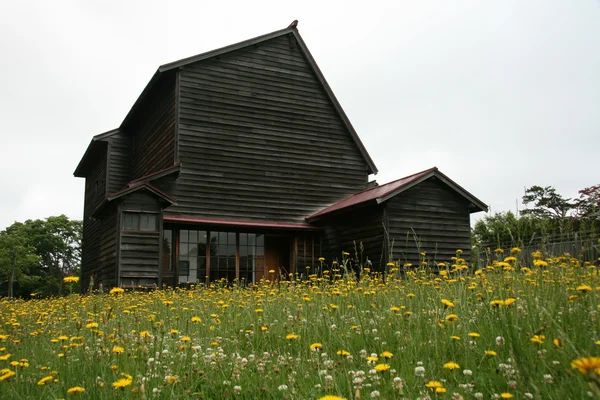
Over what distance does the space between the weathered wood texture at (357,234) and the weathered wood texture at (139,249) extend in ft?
19.6

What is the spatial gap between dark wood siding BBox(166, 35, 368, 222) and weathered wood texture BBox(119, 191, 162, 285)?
1.51 meters

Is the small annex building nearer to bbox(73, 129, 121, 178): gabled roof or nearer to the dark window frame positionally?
Answer: the dark window frame

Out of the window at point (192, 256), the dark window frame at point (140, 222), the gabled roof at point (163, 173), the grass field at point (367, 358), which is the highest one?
the gabled roof at point (163, 173)

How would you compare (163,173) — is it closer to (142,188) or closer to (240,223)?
(142,188)

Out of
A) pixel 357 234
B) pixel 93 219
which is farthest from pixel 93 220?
pixel 357 234

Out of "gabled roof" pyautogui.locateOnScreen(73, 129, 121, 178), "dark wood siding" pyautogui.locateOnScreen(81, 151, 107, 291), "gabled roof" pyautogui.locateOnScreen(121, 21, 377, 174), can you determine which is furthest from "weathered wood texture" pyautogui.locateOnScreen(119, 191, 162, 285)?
"gabled roof" pyautogui.locateOnScreen(73, 129, 121, 178)

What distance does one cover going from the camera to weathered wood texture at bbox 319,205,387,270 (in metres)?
17.0

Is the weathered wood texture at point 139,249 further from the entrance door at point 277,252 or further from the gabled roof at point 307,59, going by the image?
the gabled roof at point 307,59

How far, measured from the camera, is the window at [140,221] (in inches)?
634

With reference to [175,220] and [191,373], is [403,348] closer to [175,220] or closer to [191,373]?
[191,373]

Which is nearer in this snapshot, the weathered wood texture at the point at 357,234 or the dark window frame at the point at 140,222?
the dark window frame at the point at 140,222

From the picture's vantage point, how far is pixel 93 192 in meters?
25.9

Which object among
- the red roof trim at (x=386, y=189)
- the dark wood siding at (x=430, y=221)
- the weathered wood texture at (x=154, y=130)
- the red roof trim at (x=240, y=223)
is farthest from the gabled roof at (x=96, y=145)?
the dark wood siding at (x=430, y=221)

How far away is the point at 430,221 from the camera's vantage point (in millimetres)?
17359
